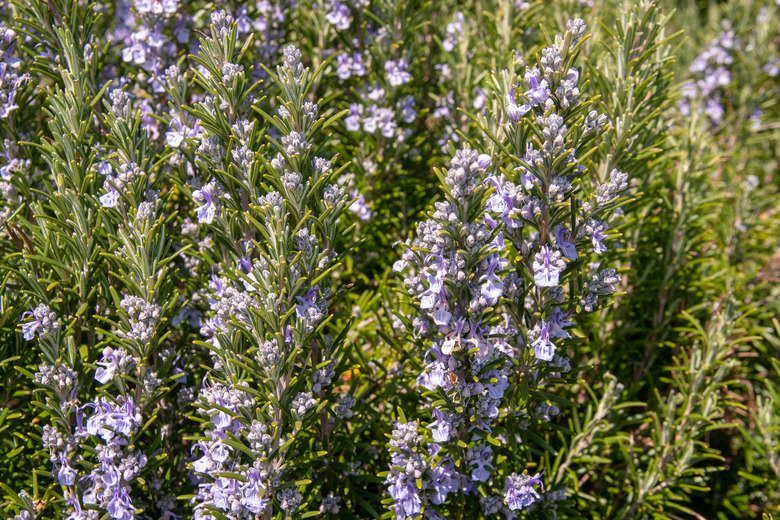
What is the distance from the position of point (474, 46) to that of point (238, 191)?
2148 millimetres

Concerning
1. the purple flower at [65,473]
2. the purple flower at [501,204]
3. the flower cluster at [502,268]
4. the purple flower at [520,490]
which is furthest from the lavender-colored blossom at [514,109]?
the purple flower at [65,473]

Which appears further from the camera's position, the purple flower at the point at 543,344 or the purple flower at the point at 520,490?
the purple flower at the point at 520,490

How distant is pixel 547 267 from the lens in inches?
71.5

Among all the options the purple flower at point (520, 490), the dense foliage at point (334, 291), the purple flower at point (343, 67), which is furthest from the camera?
the purple flower at point (343, 67)

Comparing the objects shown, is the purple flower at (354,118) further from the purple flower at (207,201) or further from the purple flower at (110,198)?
the purple flower at (110,198)

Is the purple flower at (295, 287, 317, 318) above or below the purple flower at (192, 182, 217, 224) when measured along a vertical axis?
below

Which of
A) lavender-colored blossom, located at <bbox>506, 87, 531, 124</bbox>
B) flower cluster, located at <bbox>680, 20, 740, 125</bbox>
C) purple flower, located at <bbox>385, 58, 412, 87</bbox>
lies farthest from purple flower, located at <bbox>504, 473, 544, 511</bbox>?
flower cluster, located at <bbox>680, 20, 740, 125</bbox>

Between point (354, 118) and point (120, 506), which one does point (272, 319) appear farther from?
point (354, 118)

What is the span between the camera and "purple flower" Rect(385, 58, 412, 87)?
2988mm

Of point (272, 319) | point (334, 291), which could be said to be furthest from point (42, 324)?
point (334, 291)

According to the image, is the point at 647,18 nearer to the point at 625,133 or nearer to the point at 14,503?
the point at 625,133

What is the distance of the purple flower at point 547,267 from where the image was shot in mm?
1788

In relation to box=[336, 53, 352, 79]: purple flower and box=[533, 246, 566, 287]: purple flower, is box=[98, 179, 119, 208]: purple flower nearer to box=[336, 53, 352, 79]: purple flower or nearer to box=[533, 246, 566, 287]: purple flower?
box=[336, 53, 352, 79]: purple flower

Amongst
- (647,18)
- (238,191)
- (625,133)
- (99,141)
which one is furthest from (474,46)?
(99,141)
